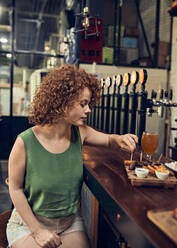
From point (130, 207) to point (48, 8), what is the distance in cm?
883

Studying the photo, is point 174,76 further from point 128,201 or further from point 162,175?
point 128,201

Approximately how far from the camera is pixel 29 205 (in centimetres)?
145

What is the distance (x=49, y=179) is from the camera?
4.71 feet

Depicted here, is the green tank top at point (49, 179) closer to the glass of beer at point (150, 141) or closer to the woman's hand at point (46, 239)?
the woman's hand at point (46, 239)

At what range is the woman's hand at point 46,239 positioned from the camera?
1.30 meters

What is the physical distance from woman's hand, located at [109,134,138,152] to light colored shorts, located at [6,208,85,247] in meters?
0.53

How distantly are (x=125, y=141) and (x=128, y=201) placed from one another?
621 millimetres

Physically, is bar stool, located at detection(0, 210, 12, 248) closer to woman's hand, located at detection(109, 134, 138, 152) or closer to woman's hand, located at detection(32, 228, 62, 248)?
woman's hand, located at detection(32, 228, 62, 248)

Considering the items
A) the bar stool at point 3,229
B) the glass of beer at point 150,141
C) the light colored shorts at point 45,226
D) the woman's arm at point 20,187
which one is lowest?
the bar stool at point 3,229

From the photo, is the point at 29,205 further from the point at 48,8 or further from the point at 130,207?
the point at 48,8

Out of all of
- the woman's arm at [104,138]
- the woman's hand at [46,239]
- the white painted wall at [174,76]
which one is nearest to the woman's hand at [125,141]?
the woman's arm at [104,138]

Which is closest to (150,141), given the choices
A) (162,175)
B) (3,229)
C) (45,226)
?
(162,175)

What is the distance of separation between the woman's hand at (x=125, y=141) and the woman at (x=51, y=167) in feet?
1.00

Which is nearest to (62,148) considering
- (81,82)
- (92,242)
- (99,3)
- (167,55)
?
(81,82)
